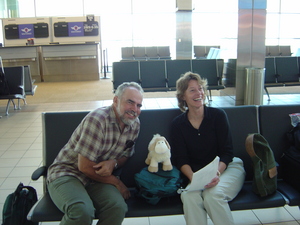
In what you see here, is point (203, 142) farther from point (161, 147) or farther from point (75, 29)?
point (75, 29)

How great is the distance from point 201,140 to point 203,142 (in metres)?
0.02

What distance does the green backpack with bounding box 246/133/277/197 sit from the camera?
1.87m

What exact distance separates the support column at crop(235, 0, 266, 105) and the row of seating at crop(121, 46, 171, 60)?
632cm

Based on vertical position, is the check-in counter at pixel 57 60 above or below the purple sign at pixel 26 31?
below

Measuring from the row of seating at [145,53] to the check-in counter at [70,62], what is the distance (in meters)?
1.10

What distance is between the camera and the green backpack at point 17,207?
6.08 ft

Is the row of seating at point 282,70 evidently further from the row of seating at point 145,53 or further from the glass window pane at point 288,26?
the glass window pane at point 288,26

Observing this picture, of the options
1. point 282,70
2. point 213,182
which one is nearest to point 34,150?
point 213,182

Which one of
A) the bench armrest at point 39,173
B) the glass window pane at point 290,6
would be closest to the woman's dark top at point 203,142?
the bench armrest at point 39,173

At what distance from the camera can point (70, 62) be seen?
38.3 ft

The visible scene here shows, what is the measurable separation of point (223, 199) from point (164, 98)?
6008mm

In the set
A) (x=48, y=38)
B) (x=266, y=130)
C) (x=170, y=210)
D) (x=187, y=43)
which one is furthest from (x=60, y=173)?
(x=48, y=38)

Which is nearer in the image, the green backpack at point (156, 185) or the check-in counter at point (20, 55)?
the green backpack at point (156, 185)

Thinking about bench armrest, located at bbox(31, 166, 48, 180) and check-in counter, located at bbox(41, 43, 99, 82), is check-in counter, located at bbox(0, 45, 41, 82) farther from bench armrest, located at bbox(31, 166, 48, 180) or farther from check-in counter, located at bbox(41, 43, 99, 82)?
bench armrest, located at bbox(31, 166, 48, 180)
